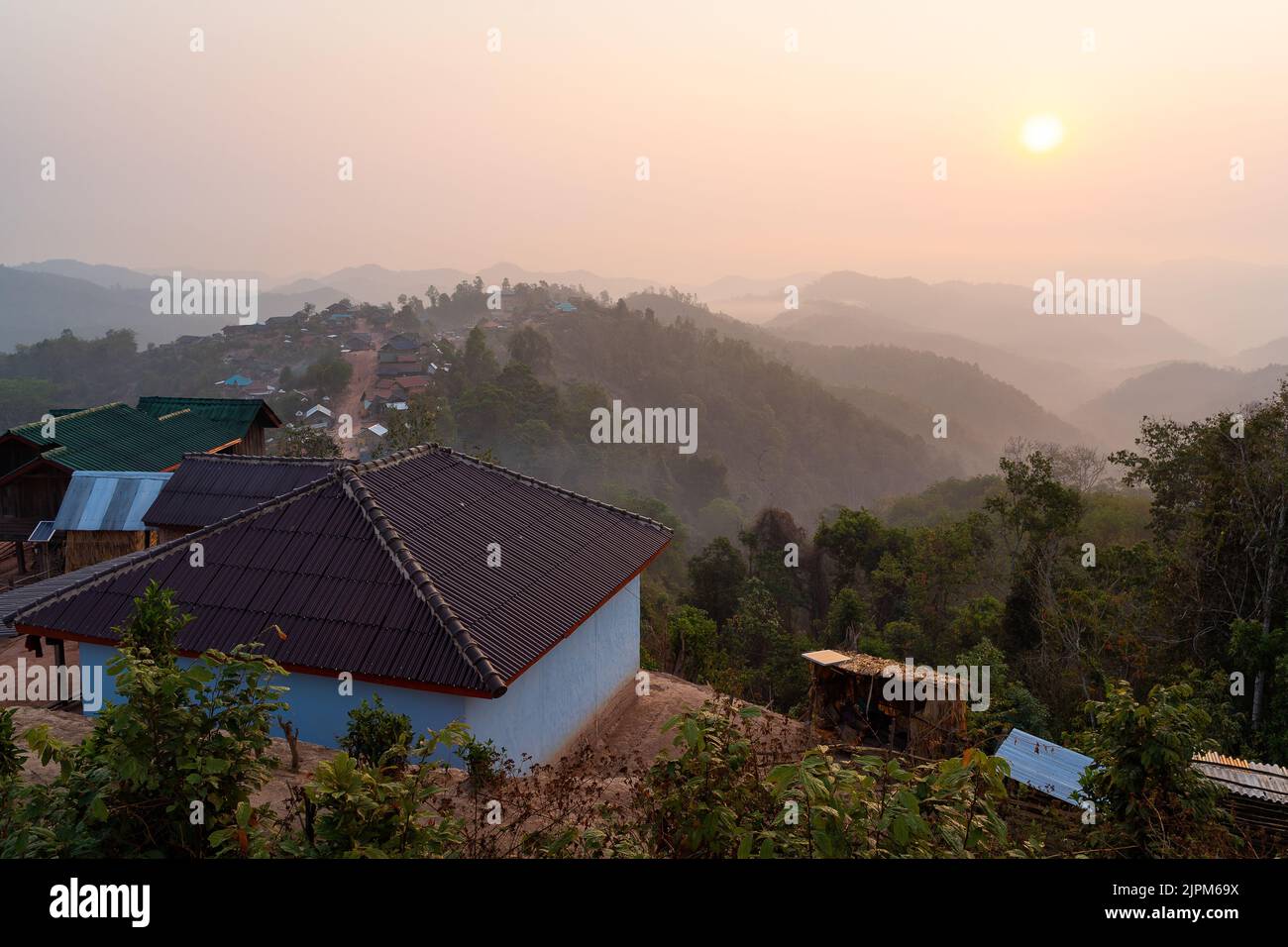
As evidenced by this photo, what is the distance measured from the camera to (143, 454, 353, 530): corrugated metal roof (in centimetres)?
1431

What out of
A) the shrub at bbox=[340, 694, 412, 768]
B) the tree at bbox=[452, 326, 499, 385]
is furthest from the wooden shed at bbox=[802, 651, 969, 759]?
the tree at bbox=[452, 326, 499, 385]

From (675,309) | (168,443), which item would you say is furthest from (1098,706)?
(675,309)

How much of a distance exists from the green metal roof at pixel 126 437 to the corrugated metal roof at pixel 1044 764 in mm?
19750

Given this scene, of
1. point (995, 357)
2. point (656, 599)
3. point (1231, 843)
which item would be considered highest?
point (995, 357)

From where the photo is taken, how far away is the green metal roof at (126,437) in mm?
19812

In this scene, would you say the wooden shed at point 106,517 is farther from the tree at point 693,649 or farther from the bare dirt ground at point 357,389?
the bare dirt ground at point 357,389

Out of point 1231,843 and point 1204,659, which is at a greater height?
point 1231,843

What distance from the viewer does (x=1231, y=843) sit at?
5016 mm

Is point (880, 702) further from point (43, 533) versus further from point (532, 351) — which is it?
point (532, 351)

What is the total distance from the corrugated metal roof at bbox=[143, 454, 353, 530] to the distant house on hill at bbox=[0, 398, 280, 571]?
5.65 metres

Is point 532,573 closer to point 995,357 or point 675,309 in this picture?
point 675,309

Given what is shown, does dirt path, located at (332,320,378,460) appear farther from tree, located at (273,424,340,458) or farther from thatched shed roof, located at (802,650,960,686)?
thatched shed roof, located at (802,650,960,686)
